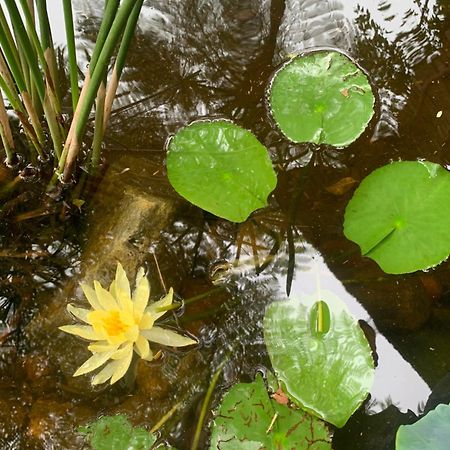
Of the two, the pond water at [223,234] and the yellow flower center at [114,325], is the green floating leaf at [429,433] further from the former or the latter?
the yellow flower center at [114,325]

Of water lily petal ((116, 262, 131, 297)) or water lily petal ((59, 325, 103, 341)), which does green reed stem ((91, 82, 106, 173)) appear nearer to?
water lily petal ((116, 262, 131, 297))

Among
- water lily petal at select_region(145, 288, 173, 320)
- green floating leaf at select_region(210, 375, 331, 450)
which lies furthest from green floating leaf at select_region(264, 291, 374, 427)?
water lily petal at select_region(145, 288, 173, 320)

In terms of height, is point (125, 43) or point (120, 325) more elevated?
point (125, 43)

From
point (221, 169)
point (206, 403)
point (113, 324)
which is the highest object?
point (221, 169)

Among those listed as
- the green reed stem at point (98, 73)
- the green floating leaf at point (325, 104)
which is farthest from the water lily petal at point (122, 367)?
the green floating leaf at point (325, 104)

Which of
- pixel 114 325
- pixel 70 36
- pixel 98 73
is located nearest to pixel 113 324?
pixel 114 325

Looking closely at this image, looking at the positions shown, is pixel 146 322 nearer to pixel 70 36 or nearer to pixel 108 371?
pixel 108 371
